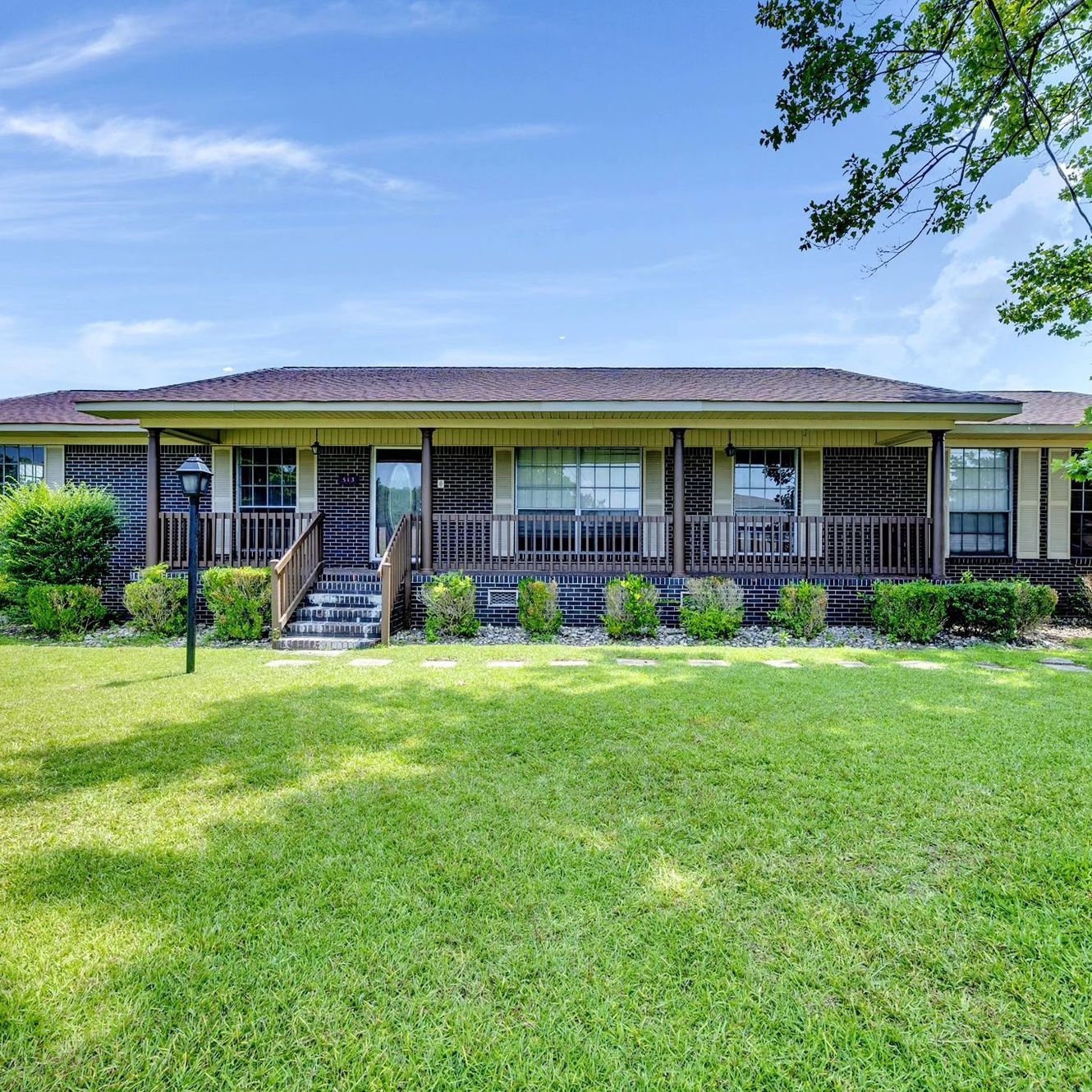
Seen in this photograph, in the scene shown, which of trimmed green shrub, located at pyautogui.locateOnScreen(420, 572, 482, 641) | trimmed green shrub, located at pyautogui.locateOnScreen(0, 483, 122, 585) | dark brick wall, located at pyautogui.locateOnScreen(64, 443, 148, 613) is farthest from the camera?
dark brick wall, located at pyautogui.locateOnScreen(64, 443, 148, 613)

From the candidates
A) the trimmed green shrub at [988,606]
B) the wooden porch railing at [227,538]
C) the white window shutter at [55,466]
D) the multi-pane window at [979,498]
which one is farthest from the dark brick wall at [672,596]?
the white window shutter at [55,466]

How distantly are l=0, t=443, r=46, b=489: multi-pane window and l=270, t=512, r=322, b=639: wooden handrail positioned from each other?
609cm

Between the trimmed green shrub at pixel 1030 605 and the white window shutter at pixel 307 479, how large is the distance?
11.5 metres

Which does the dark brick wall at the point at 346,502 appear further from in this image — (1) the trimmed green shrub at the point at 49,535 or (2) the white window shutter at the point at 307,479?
(1) the trimmed green shrub at the point at 49,535

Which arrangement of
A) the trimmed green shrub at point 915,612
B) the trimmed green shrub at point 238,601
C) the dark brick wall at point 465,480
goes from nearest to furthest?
the trimmed green shrub at point 915,612, the trimmed green shrub at point 238,601, the dark brick wall at point 465,480

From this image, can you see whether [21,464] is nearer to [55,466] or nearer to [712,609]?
[55,466]

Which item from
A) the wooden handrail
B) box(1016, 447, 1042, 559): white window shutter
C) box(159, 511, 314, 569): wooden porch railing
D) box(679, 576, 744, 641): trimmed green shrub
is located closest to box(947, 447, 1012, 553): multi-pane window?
box(1016, 447, 1042, 559): white window shutter

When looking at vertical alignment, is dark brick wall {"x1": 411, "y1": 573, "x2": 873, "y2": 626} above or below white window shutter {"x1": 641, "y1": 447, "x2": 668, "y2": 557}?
below

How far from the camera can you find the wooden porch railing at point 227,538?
9594mm

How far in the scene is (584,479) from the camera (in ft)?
35.3

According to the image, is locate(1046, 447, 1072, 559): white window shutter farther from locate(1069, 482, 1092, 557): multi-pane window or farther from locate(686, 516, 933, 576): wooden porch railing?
locate(686, 516, 933, 576): wooden porch railing

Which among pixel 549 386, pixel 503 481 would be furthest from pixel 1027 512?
pixel 503 481

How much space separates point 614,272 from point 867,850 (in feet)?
56.1

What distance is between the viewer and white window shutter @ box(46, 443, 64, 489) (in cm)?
1125
